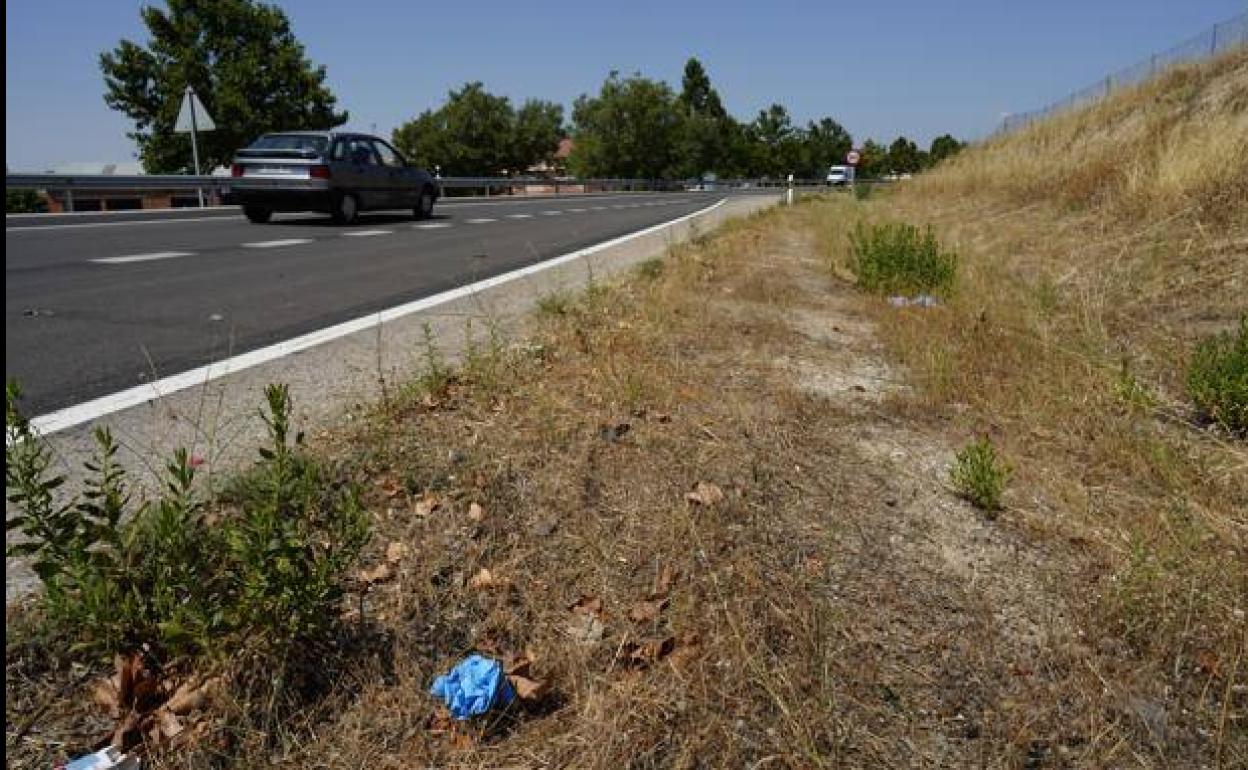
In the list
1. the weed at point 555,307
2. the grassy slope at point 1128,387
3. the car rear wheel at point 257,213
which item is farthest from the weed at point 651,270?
the car rear wheel at point 257,213

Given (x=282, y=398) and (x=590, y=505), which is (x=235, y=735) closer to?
(x=282, y=398)

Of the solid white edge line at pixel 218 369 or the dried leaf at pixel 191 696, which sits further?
the solid white edge line at pixel 218 369

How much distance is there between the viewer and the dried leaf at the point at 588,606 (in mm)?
2074

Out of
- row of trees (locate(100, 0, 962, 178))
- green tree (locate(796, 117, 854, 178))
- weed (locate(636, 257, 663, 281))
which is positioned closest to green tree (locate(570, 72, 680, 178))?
row of trees (locate(100, 0, 962, 178))

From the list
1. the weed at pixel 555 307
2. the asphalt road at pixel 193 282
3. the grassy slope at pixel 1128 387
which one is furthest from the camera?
the weed at pixel 555 307

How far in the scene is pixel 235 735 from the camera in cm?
163

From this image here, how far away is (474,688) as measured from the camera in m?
1.69

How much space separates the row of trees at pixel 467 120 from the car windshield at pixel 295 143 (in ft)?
93.8

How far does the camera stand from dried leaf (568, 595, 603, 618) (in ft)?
6.81

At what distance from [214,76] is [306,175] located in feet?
155

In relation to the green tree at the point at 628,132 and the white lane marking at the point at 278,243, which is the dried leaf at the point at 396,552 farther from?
the green tree at the point at 628,132

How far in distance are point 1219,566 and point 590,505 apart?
1734 millimetres

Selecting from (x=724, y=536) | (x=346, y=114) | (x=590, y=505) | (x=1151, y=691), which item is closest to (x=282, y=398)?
(x=590, y=505)

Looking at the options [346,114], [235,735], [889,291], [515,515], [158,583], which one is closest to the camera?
[235,735]
